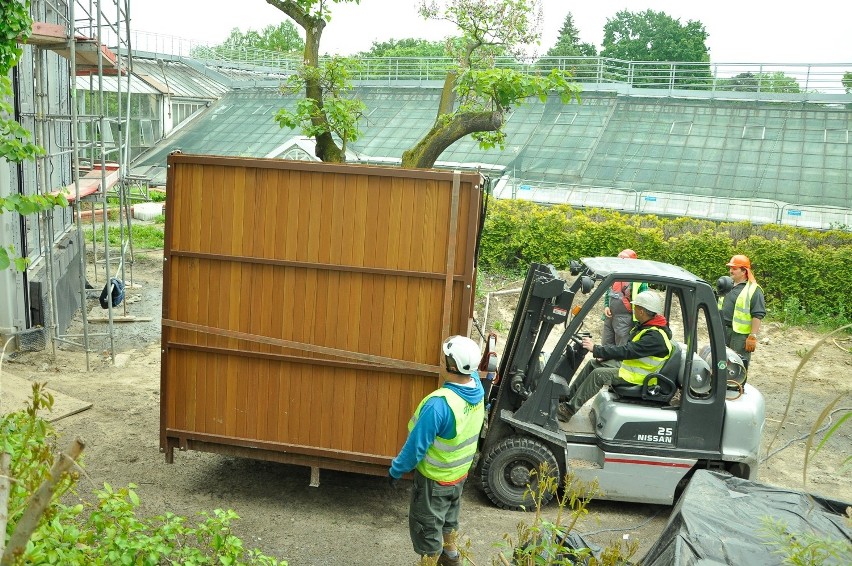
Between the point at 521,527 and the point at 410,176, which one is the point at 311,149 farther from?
the point at 521,527

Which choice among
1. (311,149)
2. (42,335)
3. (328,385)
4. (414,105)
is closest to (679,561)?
(328,385)

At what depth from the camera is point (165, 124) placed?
33.3 meters

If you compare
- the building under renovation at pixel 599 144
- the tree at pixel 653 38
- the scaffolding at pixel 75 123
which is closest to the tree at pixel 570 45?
the tree at pixel 653 38

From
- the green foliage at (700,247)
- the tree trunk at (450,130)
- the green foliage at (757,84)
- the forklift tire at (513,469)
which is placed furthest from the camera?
the green foliage at (757,84)

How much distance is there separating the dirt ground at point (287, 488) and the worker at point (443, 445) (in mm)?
823

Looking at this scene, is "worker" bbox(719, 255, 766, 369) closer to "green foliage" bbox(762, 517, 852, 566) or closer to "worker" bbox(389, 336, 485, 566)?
"worker" bbox(389, 336, 485, 566)

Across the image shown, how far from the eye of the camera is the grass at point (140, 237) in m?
20.4

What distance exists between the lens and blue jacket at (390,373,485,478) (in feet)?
16.6

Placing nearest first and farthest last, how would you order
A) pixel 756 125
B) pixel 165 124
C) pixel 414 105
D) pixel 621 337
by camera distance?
pixel 621 337
pixel 756 125
pixel 414 105
pixel 165 124

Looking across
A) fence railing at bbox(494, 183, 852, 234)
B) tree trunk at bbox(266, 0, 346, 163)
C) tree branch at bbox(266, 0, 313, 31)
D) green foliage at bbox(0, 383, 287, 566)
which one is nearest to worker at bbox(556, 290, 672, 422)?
green foliage at bbox(0, 383, 287, 566)

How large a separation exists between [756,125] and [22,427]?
23.8 meters

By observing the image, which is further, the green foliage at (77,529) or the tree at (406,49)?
the tree at (406,49)

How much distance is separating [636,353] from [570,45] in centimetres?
6154

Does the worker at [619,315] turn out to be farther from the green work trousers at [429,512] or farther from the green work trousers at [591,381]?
the green work trousers at [429,512]
